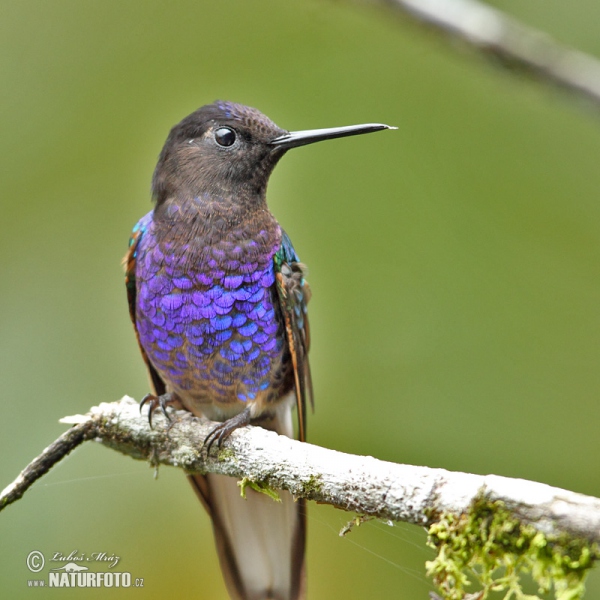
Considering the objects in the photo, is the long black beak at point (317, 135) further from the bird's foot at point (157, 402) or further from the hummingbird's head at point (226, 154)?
the bird's foot at point (157, 402)

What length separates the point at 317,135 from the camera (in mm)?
3279

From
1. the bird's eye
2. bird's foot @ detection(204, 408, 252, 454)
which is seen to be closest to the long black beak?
the bird's eye

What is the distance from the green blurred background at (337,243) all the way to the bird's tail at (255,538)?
760mm

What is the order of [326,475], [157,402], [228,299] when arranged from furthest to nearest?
[157,402]
[228,299]
[326,475]

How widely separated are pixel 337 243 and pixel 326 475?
2.95m

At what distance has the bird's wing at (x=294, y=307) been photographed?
3365 millimetres

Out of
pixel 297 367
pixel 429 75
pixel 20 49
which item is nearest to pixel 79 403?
pixel 297 367

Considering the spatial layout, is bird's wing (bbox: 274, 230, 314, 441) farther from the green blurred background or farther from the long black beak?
the green blurred background

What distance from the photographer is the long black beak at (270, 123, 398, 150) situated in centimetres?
316

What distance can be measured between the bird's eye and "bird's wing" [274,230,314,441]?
1.58ft
